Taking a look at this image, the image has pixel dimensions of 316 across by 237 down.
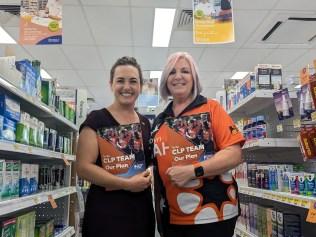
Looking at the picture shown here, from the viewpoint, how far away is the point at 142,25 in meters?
6.00

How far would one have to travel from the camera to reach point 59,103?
10.6ft

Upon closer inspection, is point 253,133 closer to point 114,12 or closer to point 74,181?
point 74,181

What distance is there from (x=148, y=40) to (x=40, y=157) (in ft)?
13.7

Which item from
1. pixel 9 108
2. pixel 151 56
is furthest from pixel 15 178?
pixel 151 56

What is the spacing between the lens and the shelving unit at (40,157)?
6.17ft

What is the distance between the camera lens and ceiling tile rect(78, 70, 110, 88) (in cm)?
866

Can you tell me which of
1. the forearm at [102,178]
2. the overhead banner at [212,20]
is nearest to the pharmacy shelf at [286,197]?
the forearm at [102,178]

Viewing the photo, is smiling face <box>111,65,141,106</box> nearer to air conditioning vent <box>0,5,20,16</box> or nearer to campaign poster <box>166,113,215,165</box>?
campaign poster <box>166,113,215,165</box>

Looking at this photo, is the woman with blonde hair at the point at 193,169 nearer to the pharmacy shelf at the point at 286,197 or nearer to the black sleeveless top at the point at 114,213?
the black sleeveless top at the point at 114,213

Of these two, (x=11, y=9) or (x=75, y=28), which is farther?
(x=75, y=28)

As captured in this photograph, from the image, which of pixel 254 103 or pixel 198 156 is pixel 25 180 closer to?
pixel 198 156

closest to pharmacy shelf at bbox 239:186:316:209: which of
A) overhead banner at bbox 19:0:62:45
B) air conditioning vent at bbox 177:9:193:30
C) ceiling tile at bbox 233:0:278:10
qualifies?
overhead banner at bbox 19:0:62:45

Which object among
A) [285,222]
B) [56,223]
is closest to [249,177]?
[285,222]

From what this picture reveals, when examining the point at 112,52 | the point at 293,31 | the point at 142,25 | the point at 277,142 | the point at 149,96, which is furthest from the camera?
the point at 149,96
